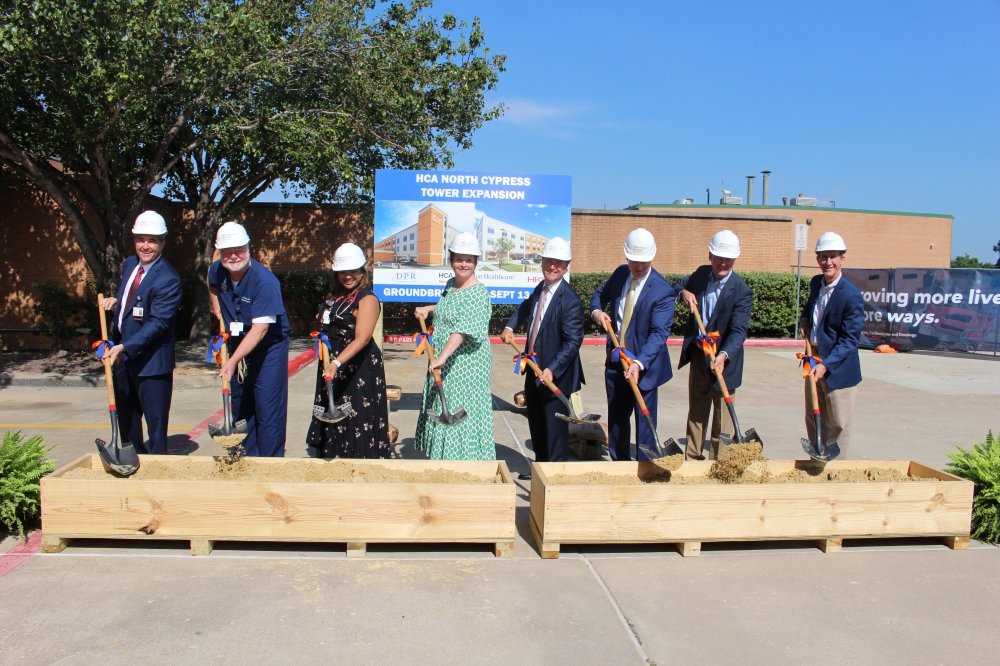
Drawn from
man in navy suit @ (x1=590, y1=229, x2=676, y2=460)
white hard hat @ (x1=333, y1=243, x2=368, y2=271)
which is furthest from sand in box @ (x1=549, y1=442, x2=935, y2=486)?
white hard hat @ (x1=333, y1=243, x2=368, y2=271)

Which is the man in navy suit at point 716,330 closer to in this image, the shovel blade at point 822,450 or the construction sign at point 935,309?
the shovel blade at point 822,450

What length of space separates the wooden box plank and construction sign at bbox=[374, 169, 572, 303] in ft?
14.5

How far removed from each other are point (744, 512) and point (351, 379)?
2.67m

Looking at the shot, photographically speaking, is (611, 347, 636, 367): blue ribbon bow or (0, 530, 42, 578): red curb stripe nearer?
(0, 530, 42, 578): red curb stripe

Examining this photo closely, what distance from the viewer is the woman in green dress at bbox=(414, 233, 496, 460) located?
4797 millimetres

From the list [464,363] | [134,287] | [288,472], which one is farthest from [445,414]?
[134,287]

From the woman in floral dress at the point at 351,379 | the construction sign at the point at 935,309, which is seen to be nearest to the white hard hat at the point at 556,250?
the woman in floral dress at the point at 351,379

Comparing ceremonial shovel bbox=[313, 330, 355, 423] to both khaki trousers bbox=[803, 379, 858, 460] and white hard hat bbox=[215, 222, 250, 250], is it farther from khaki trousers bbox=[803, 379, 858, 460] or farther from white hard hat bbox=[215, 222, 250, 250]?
khaki trousers bbox=[803, 379, 858, 460]

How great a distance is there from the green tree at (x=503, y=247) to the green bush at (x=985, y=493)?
16.3 feet

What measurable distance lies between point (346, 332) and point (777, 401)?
6954 mm

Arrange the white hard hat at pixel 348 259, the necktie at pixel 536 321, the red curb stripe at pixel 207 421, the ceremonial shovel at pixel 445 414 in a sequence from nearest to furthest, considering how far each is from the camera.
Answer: the ceremonial shovel at pixel 445 414 < the white hard hat at pixel 348 259 < the necktie at pixel 536 321 < the red curb stripe at pixel 207 421

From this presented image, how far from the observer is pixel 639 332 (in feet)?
17.3

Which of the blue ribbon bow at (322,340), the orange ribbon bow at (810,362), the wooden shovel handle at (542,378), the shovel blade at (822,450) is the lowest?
the shovel blade at (822,450)

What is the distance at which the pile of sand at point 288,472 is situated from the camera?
Result: 454 centimetres
